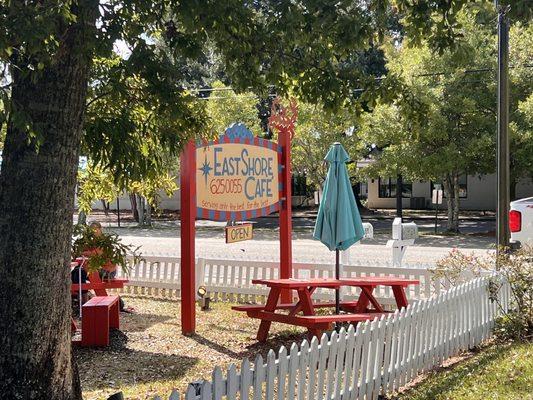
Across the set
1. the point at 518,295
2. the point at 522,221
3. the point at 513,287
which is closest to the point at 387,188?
the point at 522,221

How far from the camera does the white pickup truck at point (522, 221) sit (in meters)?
12.8

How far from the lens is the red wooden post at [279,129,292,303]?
1054 cm

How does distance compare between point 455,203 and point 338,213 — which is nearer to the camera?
point 338,213

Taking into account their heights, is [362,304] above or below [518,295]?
below

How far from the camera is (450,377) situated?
6484 millimetres

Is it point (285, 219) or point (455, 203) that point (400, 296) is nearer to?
point (285, 219)

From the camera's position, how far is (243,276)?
11.6 metres

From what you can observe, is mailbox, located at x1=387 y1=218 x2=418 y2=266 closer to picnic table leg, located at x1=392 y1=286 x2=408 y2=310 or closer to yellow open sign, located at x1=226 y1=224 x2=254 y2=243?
picnic table leg, located at x1=392 y1=286 x2=408 y2=310

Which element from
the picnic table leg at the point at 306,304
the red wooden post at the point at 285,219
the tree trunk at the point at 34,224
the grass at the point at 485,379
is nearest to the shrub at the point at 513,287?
the grass at the point at 485,379

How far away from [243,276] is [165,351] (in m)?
3.96

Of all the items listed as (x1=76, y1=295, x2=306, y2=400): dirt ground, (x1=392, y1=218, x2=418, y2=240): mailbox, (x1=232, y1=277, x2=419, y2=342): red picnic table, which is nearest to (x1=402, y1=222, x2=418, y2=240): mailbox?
(x1=392, y1=218, x2=418, y2=240): mailbox

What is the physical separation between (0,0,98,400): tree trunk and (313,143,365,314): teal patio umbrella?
4841 millimetres

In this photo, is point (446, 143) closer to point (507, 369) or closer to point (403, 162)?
point (403, 162)

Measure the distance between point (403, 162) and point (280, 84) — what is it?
64.9 ft
